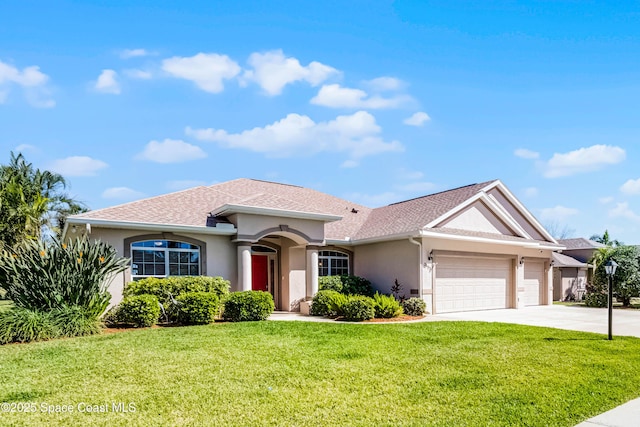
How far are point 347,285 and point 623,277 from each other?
49.1 feet

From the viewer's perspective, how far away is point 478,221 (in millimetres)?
19156

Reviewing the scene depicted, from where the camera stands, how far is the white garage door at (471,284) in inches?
687

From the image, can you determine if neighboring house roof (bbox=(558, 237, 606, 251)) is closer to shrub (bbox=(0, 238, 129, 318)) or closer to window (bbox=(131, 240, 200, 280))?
window (bbox=(131, 240, 200, 280))

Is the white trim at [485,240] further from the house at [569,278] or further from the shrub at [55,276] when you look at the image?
the shrub at [55,276]

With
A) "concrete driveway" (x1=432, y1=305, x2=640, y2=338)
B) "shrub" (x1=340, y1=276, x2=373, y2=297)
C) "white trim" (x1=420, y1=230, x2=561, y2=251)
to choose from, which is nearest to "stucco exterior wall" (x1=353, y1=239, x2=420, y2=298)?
"shrub" (x1=340, y1=276, x2=373, y2=297)

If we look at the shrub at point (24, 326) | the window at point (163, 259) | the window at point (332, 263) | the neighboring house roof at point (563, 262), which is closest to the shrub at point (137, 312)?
the shrub at point (24, 326)

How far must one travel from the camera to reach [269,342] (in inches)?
374

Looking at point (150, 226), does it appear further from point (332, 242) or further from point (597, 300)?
point (597, 300)

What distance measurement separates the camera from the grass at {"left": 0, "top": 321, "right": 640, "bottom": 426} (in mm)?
5312

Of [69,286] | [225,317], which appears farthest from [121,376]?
[225,317]

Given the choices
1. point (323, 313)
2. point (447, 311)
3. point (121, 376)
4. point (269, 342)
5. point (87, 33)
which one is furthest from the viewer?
point (447, 311)

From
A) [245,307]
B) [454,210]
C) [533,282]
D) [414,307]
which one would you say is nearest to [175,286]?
[245,307]

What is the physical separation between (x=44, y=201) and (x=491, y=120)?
92.3 feet

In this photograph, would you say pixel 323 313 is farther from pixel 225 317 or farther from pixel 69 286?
pixel 69 286
